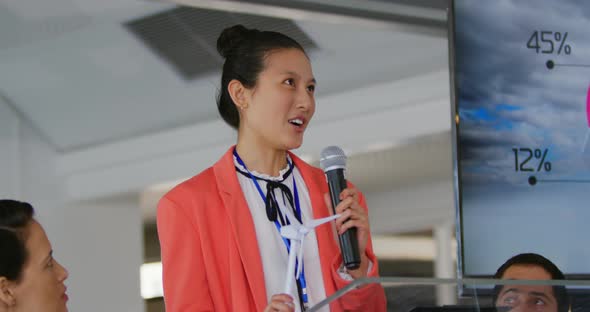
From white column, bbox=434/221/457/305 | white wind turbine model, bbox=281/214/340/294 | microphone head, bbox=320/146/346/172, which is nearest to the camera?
white wind turbine model, bbox=281/214/340/294

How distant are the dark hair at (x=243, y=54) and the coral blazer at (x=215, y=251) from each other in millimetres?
231

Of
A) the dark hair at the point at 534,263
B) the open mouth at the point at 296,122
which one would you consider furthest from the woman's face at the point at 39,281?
the dark hair at the point at 534,263

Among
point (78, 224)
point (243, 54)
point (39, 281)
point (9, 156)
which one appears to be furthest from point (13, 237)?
point (78, 224)

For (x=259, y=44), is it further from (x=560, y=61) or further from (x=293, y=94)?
(x=560, y=61)

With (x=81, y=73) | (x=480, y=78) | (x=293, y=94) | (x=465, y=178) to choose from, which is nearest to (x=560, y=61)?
(x=480, y=78)

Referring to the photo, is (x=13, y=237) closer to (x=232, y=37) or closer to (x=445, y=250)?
(x=232, y=37)

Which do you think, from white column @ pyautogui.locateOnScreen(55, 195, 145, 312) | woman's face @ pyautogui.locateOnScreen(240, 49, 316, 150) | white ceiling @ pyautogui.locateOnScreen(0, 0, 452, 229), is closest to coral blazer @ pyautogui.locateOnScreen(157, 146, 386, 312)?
woman's face @ pyautogui.locateOnScreen(240, 49, 316, 150)

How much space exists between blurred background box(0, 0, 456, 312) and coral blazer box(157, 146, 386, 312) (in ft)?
8.92

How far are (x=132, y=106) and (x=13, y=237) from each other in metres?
4.66

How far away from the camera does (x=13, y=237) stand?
224 cm

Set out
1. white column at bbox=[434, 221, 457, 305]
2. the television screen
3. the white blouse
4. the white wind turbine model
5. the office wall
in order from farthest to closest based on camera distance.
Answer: white column at bbox=[434, 221, 457, 305], the office wall, the television screen, the white blouse, the white wind turbine model

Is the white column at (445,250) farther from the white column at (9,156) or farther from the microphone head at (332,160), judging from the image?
the microphone head at (332,160)

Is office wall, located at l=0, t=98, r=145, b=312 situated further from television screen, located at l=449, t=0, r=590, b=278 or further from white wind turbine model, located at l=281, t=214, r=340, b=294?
white wind turbine model, located at l=281, t=214, r=340, b=294

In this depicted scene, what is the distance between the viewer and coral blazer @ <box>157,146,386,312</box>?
2174mm
